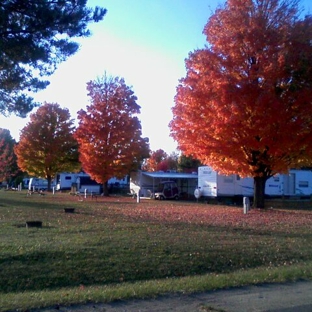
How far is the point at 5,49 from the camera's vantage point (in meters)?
13.8

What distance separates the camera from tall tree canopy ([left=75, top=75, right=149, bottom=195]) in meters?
47.3

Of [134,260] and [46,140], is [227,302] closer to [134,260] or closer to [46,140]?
[134,260]

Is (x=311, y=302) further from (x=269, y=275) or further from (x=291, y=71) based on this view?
(x=291, y=71)

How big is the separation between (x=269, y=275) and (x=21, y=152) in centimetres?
5461

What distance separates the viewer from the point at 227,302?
8992 mm

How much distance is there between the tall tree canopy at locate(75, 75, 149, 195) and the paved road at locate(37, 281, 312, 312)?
3787cm

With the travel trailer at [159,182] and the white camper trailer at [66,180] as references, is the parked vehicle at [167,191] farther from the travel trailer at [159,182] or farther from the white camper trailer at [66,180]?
the white camper trailer at [66,180]

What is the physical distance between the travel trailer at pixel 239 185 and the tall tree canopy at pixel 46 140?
83.8ft

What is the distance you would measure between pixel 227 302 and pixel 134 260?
4.09 m

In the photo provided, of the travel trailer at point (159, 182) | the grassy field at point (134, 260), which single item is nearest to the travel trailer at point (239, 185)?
the travel trailer at point (159, 182)

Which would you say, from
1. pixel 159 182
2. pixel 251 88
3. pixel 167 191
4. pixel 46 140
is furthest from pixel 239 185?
pixel 46 140

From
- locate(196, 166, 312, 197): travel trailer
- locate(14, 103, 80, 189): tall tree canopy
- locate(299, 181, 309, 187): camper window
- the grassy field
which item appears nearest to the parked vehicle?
locate(196, 166, 312, 197): travel trailer

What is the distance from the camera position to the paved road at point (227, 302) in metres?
8.48

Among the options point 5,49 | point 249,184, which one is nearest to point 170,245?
point 5,49
